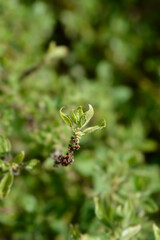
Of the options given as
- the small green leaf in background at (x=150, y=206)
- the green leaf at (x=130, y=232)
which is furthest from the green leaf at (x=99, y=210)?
the small green leaf in background at (x=150, y=206)

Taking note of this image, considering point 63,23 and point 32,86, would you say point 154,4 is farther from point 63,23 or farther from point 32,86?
point 32,86

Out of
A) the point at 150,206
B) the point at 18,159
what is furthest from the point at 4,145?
the point at 150,206

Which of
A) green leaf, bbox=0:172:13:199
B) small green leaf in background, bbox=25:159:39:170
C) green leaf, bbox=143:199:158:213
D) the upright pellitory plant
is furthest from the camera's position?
green leaf, bbox=143:199:158:213

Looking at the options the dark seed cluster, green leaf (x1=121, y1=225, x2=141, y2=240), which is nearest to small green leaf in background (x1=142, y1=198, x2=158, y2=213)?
green leaf (x1=121, y1=225, x2=141, y2=240)

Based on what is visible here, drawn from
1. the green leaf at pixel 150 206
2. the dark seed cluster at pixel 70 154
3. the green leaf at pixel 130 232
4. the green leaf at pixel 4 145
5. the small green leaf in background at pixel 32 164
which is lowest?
the green leaf at pixel 130 232

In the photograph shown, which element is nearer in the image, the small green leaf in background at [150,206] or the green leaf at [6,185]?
the green leaf at [6,185]

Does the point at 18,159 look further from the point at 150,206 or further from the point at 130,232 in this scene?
the point at 150,206

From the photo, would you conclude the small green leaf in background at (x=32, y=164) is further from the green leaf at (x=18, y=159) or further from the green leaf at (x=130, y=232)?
the green leaf at (x=130, y=232)

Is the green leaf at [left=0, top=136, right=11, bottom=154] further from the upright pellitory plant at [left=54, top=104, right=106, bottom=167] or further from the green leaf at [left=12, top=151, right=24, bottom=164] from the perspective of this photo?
the upright pellitory plant at [left=54, top=104, right=106, bottom=167]
